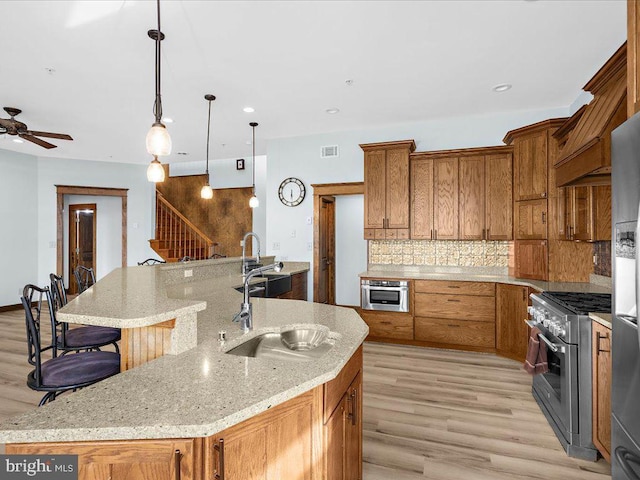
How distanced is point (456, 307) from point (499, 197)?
1475 mm

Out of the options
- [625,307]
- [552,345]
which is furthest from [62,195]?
[625,307]

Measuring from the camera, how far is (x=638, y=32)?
1.41 metres

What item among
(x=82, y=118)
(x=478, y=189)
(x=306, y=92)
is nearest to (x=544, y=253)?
(x=478, y=189)

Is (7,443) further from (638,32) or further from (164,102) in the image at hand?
(164,102)

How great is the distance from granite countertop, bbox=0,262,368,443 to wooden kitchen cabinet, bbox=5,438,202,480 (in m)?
0.04

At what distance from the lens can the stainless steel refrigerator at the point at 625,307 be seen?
130 cm

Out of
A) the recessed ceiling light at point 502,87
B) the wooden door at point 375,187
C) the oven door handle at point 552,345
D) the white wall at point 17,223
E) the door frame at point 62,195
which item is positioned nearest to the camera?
the oven door handle at point 552,345

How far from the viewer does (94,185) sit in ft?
24.5

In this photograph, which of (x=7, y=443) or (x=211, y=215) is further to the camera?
(x=211, y=215)

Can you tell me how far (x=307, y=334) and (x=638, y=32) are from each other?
2012 mm

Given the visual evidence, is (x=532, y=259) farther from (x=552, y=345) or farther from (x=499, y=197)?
(x=552, y=345)

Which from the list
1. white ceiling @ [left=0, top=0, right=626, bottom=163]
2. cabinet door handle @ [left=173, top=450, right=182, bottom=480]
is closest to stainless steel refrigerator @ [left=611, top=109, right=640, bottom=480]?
cabinet door handle @ [left=173, top=450, right=182, bottom=480]

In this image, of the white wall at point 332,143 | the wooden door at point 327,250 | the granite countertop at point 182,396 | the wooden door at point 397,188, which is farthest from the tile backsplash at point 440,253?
the granite countertop at point 182,396

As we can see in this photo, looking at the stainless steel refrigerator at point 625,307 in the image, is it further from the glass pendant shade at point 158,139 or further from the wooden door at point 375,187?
the wooden door at point 375,187
